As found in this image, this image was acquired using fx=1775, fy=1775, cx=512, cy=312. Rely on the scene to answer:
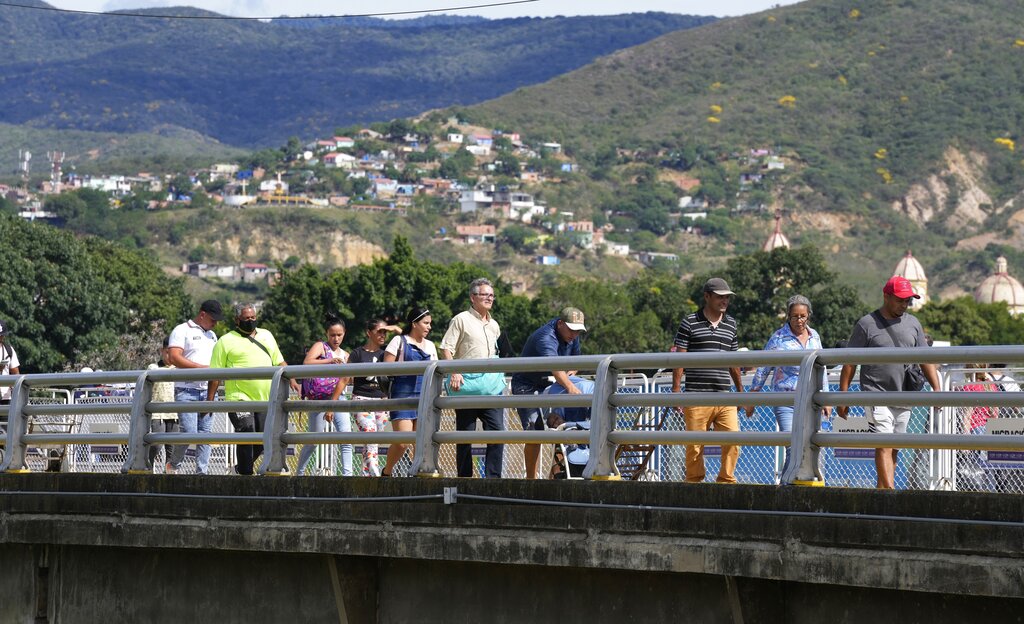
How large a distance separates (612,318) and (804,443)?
360 feet

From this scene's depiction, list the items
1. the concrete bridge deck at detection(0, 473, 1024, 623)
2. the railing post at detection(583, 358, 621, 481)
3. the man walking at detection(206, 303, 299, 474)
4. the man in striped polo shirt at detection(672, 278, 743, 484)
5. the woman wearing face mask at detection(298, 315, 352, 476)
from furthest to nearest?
the man walking at detection(206, 303, 299, 474) → the woman wearing face mask at detection(298, 315, 352, 476) → the man in striped polo shirt at detection(672, 278, 743, 484) → the railing post at detection(583, 358, 621, 481) → the concrete bridge deck at detection(0, 473, 1024, 623)

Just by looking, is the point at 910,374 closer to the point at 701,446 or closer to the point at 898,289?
the point at 898,289

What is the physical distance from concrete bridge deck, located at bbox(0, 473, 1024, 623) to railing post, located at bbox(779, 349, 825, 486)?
13.0 inches

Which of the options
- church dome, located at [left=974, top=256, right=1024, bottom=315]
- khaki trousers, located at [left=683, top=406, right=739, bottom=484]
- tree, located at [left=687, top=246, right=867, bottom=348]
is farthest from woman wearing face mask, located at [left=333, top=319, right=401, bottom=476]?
church dome, located at [left=974, top=256, right=1024, bottom=315]

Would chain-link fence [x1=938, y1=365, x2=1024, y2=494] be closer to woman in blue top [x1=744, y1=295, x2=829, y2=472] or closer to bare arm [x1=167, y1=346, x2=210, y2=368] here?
woman in blue top [x1=744, y1=295, x2=829, y2=472]

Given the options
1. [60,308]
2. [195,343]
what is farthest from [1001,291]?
[195,343]

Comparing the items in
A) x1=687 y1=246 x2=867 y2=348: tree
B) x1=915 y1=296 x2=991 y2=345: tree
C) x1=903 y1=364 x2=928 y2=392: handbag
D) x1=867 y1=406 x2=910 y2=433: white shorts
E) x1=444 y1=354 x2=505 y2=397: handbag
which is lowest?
x1=915 y1=296 x2=991 y2=345: tree

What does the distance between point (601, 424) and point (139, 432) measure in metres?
3.98

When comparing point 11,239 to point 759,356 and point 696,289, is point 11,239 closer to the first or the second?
point 696,289

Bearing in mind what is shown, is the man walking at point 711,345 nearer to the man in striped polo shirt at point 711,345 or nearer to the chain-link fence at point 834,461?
the man in striped polo shirt at point 711,345

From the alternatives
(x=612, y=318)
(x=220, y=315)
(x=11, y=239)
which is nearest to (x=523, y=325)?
(x=612, y=318)

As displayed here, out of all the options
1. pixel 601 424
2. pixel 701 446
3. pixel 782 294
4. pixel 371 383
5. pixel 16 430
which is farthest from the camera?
pixel 782 294

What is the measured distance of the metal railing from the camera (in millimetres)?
7746

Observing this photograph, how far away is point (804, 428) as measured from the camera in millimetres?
8195
